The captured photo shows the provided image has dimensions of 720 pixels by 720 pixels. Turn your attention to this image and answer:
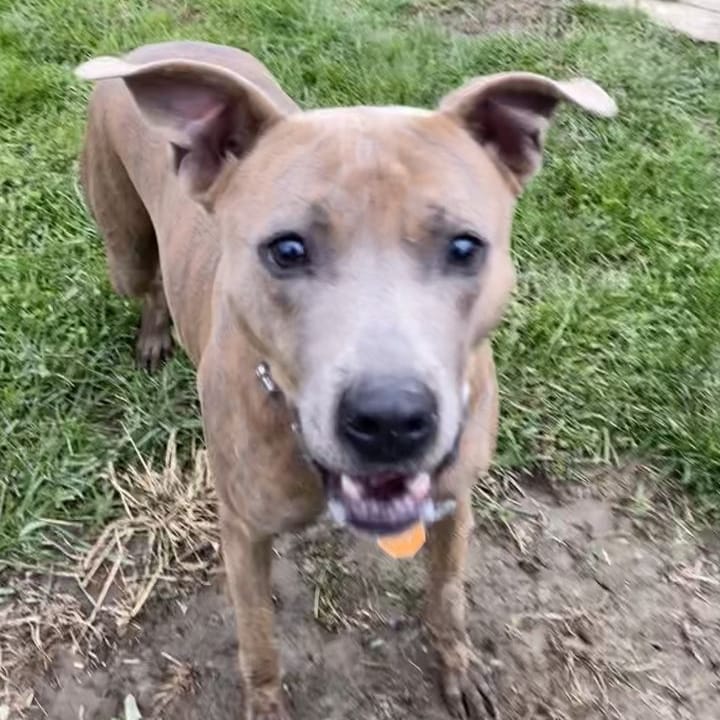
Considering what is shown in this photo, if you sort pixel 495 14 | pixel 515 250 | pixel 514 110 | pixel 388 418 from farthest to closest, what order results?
pixel 495 14
pixel 515 250
pixel 514 110
pixel 388 418

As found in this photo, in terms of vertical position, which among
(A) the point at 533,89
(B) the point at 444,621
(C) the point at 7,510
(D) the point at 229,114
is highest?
(A) the point at 533,89

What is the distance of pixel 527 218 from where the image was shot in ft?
15.6

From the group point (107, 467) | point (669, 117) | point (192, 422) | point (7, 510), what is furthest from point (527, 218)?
point (7, 510)

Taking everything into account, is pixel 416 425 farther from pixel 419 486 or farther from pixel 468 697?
pixel 468 697

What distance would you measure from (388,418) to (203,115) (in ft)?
3.04

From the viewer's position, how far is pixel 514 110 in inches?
106

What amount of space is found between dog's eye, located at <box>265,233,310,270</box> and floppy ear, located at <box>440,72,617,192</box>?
50 cm

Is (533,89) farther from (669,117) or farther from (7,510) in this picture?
(669,117)

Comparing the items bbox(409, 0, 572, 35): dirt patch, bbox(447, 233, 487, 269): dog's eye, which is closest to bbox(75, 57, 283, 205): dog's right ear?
bbox(447, 233, 487, 269): dog's eye

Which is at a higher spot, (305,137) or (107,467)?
(305,137)

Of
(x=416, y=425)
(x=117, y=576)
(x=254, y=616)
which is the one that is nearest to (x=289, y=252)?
(x=416, y=425)

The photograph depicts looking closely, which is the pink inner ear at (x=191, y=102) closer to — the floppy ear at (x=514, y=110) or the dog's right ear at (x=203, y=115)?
the dog's right ear at (x=203, y=115)

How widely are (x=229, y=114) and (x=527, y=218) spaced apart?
222 centimetres

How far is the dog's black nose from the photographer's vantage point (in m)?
2.21
